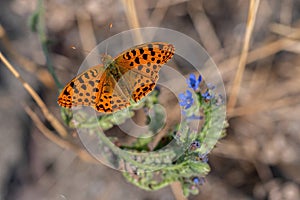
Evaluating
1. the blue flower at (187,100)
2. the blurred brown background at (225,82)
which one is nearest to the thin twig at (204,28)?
the blurred brown background at (225,82)

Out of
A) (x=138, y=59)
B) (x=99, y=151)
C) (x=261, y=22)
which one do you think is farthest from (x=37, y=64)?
(x=261, y=22)

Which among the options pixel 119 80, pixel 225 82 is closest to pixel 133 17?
pixel 119 80

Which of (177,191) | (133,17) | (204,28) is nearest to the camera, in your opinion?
(133,17)

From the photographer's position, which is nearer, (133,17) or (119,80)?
(119,80)

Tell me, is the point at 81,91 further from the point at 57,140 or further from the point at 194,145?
the point at 57,140

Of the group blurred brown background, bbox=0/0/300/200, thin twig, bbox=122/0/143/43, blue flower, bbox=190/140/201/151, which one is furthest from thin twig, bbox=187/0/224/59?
blue flower, bbox=190/140/201/151

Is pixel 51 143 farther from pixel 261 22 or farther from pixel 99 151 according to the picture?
pixel 261 22
